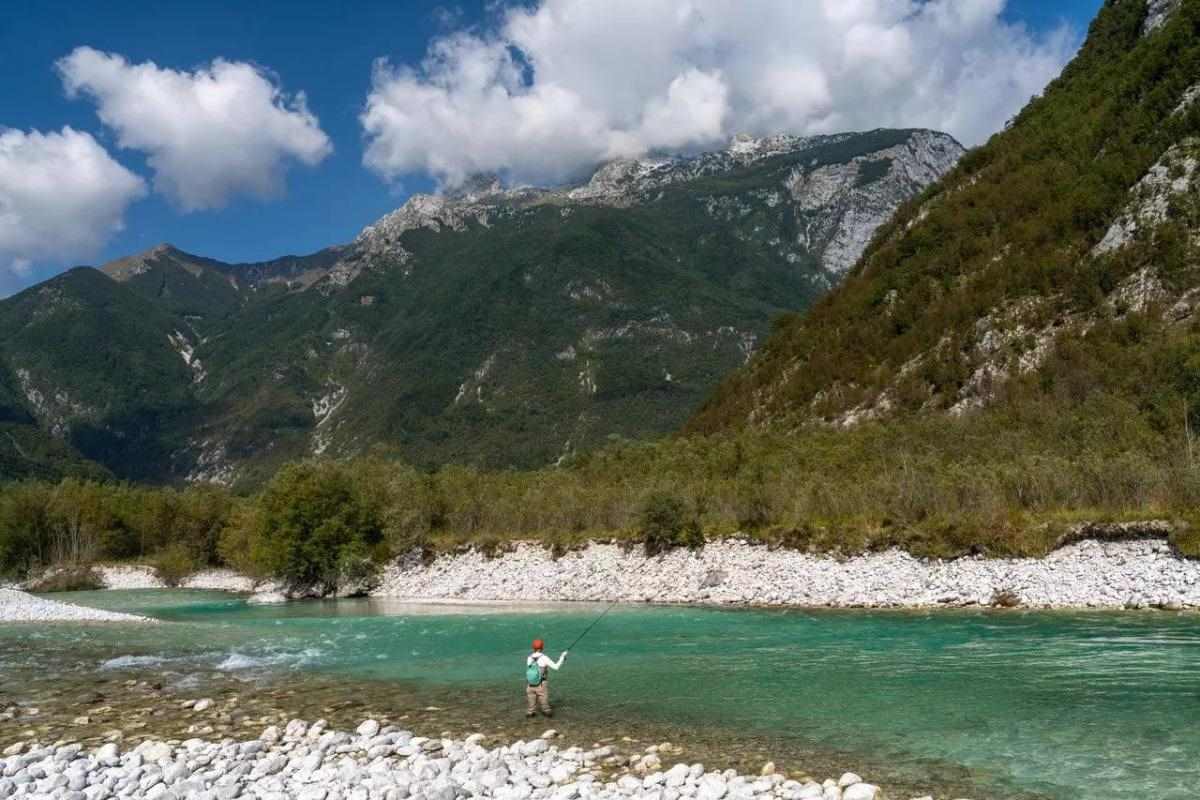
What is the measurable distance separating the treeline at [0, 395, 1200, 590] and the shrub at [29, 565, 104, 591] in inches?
126

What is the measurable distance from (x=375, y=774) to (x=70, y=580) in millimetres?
83707

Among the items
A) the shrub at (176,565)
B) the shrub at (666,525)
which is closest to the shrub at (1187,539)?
the shrub at (666,525)

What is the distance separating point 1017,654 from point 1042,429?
3663cm

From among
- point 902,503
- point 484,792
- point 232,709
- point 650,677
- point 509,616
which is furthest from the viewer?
point 902,503

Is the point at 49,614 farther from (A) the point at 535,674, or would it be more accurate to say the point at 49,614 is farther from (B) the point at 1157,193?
(B) the point at 1157,193

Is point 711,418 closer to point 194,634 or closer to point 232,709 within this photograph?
point 194,634

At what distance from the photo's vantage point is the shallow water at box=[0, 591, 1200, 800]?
43.4 ft

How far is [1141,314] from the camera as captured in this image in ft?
196

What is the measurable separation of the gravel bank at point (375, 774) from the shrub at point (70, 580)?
77.6 metres

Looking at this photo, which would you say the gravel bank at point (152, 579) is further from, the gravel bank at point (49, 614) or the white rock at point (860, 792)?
the white rock at point (860, 792)

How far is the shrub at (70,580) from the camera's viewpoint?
7825 cm

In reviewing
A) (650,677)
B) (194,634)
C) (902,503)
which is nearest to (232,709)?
(650,677)

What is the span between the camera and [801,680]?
20078mm

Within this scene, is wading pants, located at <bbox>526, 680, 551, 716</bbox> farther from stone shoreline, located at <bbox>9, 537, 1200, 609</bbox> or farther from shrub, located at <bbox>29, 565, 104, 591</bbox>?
shrub, located at <bbox>29, 565, 104, 591</bbox>
